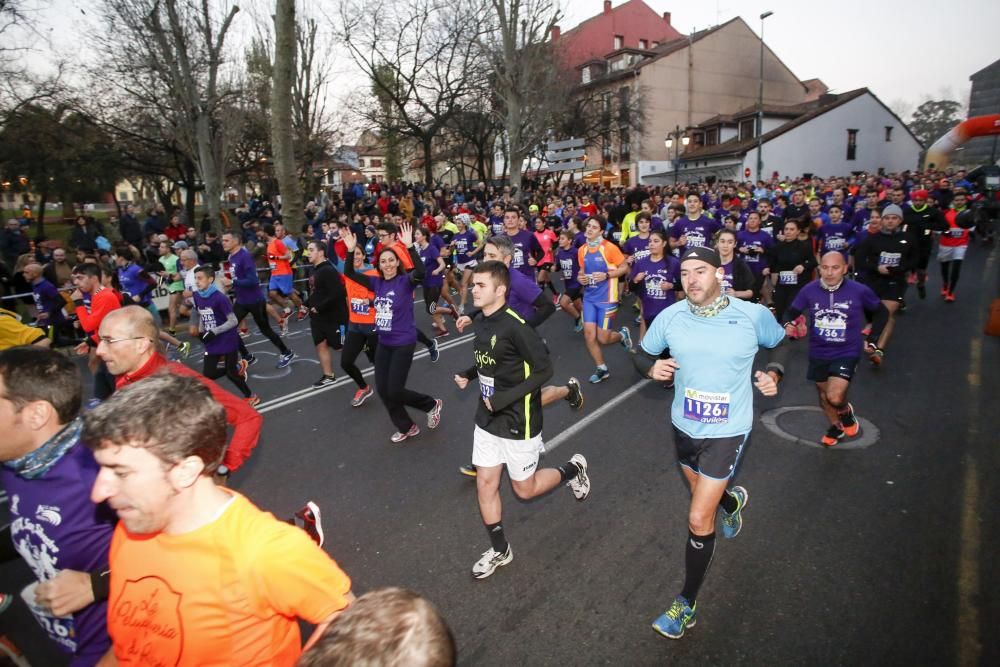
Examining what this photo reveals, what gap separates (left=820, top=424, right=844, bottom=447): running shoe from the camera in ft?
17.2

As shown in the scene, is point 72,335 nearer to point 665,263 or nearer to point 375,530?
point 375,530

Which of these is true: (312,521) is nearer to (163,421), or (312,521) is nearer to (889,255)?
(163,421)

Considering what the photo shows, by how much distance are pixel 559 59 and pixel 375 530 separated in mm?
33670

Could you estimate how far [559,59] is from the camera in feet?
106

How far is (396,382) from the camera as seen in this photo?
5.61 meters

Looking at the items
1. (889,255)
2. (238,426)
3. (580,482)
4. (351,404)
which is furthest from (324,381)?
(889,255)

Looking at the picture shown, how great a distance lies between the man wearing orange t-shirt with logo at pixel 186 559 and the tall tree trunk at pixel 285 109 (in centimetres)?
1431

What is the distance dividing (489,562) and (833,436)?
373cm

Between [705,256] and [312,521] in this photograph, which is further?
[705,256]

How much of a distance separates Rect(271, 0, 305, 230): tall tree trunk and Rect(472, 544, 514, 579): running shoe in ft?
44.7

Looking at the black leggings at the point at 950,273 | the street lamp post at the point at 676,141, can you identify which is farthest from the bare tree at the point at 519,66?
the black leggings at the point at 950,273

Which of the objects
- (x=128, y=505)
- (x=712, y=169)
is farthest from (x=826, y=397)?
(x=712, y=169)

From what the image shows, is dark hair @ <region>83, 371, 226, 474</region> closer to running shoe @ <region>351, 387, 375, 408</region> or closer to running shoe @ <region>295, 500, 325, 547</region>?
running shoe @ <region>295, 500, 325, 547</region>

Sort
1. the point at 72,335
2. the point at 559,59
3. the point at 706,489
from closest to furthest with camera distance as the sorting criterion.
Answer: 1. the point at 706,489
2. the point at 72,335
3. the point at 559,59
